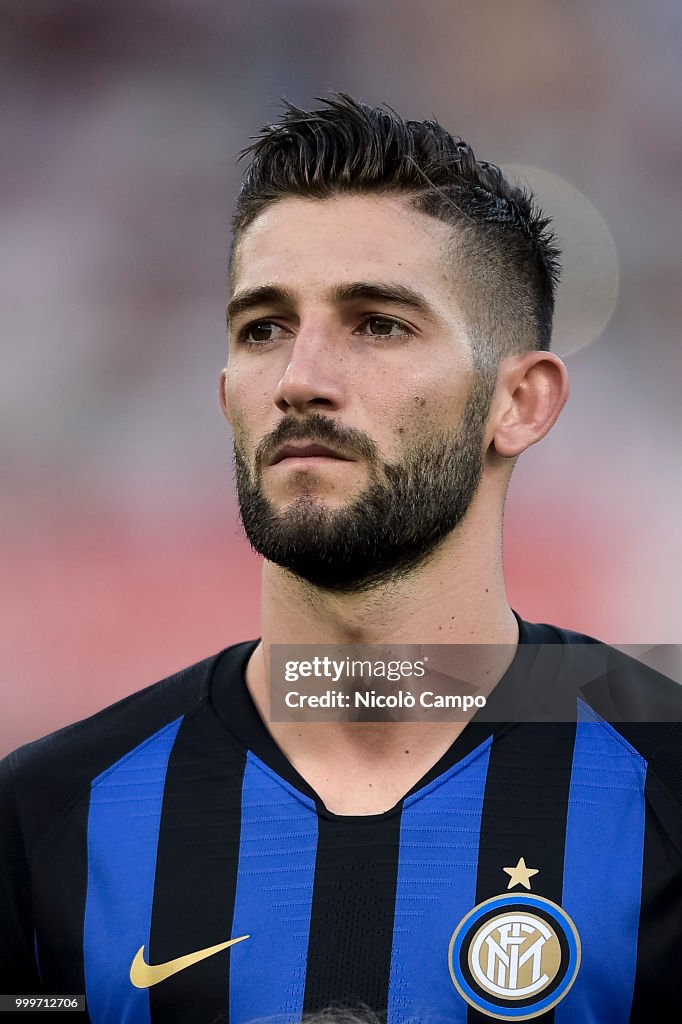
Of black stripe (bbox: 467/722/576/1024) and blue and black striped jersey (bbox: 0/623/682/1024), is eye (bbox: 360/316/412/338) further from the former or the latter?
black stripe (bbox: 467/722/576/1024)

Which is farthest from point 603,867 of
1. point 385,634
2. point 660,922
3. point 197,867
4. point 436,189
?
point 436,189

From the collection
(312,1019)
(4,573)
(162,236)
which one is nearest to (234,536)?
(4,573)

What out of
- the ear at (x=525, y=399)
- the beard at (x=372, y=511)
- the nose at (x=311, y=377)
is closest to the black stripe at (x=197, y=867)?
the beard at (x=372, y=511)

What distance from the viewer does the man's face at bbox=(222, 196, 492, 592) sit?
93.5 inches

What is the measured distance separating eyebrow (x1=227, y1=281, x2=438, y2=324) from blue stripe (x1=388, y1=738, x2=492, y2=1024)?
107 cm

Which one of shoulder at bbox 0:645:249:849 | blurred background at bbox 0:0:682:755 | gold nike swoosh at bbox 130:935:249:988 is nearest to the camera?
gold nike swoosh at bbox 130:935:249:988

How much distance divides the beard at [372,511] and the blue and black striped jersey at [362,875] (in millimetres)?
424

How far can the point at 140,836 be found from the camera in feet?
→ 8.18

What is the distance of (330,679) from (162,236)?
20.5 feet

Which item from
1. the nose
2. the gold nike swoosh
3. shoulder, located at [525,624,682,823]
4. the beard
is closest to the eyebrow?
the nose

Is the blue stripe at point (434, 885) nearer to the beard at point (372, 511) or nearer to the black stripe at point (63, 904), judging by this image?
the beard at point (372, 511)

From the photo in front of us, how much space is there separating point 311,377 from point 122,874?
1254 millimetres

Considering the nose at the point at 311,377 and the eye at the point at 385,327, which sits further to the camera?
the eye at the point at 385,327

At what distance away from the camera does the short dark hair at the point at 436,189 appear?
269cm
